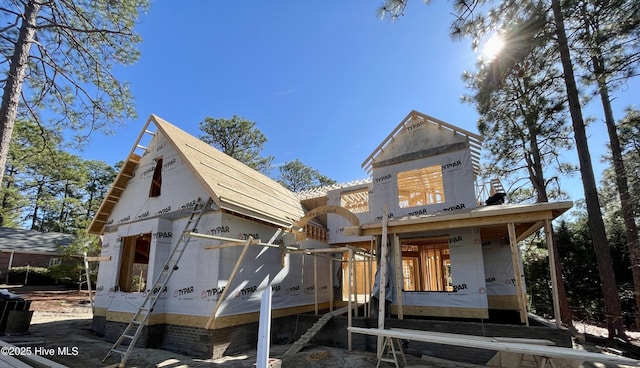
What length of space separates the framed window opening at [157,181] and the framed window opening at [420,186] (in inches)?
349

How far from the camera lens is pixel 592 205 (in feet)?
33.7

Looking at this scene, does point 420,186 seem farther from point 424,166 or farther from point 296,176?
point 296,176

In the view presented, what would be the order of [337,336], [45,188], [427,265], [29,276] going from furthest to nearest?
[45,188] < [29,276] < [427,265] < [337,336]

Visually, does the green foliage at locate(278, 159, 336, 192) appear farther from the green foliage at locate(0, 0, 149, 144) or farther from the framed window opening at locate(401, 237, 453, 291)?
the green foliage at locate(0, 0, 149, 144)

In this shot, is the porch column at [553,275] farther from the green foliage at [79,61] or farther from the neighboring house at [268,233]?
the green foliage at [79,61]

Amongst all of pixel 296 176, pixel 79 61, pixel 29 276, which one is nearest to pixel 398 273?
pixel 79 61

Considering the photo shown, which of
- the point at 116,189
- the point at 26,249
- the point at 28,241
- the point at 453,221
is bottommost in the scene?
the point at 26,249

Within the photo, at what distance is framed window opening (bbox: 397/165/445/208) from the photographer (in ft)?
37.5

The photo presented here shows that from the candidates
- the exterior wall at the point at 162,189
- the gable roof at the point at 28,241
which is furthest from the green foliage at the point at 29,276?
the exterior wall at the point at 162,189

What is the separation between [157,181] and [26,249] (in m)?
23.5

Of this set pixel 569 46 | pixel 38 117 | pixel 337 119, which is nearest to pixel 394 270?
pixel 569 46

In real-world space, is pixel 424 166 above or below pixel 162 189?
above

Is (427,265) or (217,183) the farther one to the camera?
(427,265)

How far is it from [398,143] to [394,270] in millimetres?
4947
